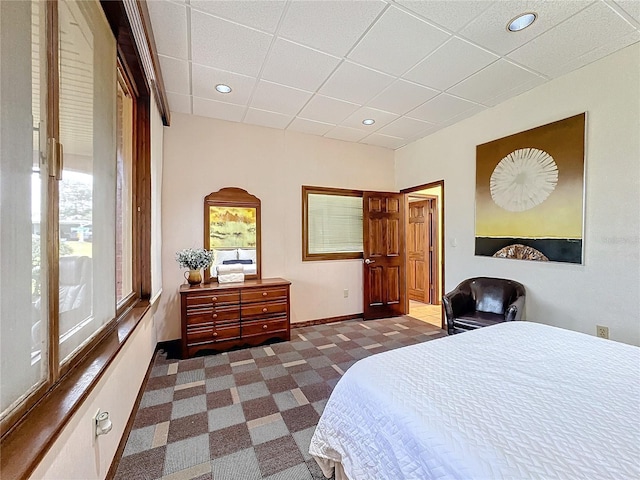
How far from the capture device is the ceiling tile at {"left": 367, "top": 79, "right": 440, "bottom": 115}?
9.39 feet

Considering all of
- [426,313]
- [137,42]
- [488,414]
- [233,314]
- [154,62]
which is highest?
[154,62]

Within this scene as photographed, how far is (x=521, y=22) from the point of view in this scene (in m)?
1.99

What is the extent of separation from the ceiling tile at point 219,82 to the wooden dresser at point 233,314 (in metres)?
2.13

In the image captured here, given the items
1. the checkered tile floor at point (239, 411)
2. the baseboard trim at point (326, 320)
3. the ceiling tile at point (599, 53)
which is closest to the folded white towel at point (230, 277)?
the checkered tile floor at point (239, 411)

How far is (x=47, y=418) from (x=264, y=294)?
8.36ft

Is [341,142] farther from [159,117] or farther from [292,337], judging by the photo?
[292,337]

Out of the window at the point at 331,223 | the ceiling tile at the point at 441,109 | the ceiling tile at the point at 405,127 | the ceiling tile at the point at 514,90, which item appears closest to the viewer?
the ceiling tile at the point at 514,90

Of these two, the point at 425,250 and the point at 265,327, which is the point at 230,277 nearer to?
the point at 265,327

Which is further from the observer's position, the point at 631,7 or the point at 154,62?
the point at 154,62

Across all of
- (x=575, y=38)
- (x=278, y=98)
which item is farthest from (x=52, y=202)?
(x=575, y=38)

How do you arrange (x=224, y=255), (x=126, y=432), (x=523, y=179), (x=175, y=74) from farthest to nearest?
(x=224, y=255)
(x=523, y=179)
(x=175, y=74)
(x=126, y=432)

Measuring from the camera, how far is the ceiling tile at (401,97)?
2.86 m

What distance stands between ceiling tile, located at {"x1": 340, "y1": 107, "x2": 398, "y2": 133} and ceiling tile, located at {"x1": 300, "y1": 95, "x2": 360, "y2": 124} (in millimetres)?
87

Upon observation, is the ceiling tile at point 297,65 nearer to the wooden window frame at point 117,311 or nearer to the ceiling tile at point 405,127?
the wooden window frame at point 117,311
